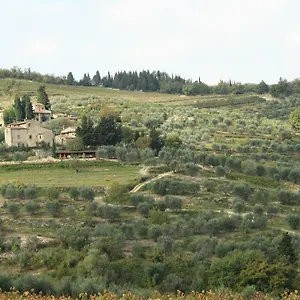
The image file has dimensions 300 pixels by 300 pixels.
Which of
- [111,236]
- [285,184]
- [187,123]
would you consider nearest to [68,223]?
[111,236]

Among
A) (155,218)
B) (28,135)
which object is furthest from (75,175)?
(155,218)

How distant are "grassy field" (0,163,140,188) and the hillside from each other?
0.09 m

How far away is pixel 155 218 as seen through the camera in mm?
33812

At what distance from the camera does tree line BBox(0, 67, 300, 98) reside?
115 metres

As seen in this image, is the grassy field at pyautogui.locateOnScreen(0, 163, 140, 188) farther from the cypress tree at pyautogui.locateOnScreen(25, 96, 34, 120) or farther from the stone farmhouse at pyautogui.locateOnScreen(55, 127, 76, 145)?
the cypress tree at pyautogui.locateOnScreen(25, 96, 34, 120)

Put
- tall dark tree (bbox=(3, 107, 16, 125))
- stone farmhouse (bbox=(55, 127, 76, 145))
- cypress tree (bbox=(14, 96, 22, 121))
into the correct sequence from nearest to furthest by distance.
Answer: stone farmhouse (bbox=(55, 127, 76, 145)) → cypress tree (bbox=(14, 96, 22, 121)) → tall dark tree (bbox=(3, 107, 16, 125))

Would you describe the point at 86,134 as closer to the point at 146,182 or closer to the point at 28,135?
the point at 28,135

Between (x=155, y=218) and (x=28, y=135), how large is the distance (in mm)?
24321

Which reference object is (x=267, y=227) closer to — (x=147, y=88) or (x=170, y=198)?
(x=170, y=198)

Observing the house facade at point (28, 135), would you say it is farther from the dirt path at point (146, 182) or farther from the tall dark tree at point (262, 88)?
the tall dark tree at point (262, 88)

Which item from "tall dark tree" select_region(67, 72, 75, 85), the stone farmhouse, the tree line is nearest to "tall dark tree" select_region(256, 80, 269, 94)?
the tree line

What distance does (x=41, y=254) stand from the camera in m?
27.8

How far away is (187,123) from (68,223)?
41590mm

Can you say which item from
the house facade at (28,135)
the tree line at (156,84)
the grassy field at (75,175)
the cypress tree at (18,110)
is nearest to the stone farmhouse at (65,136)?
the house facade at (28,135)
